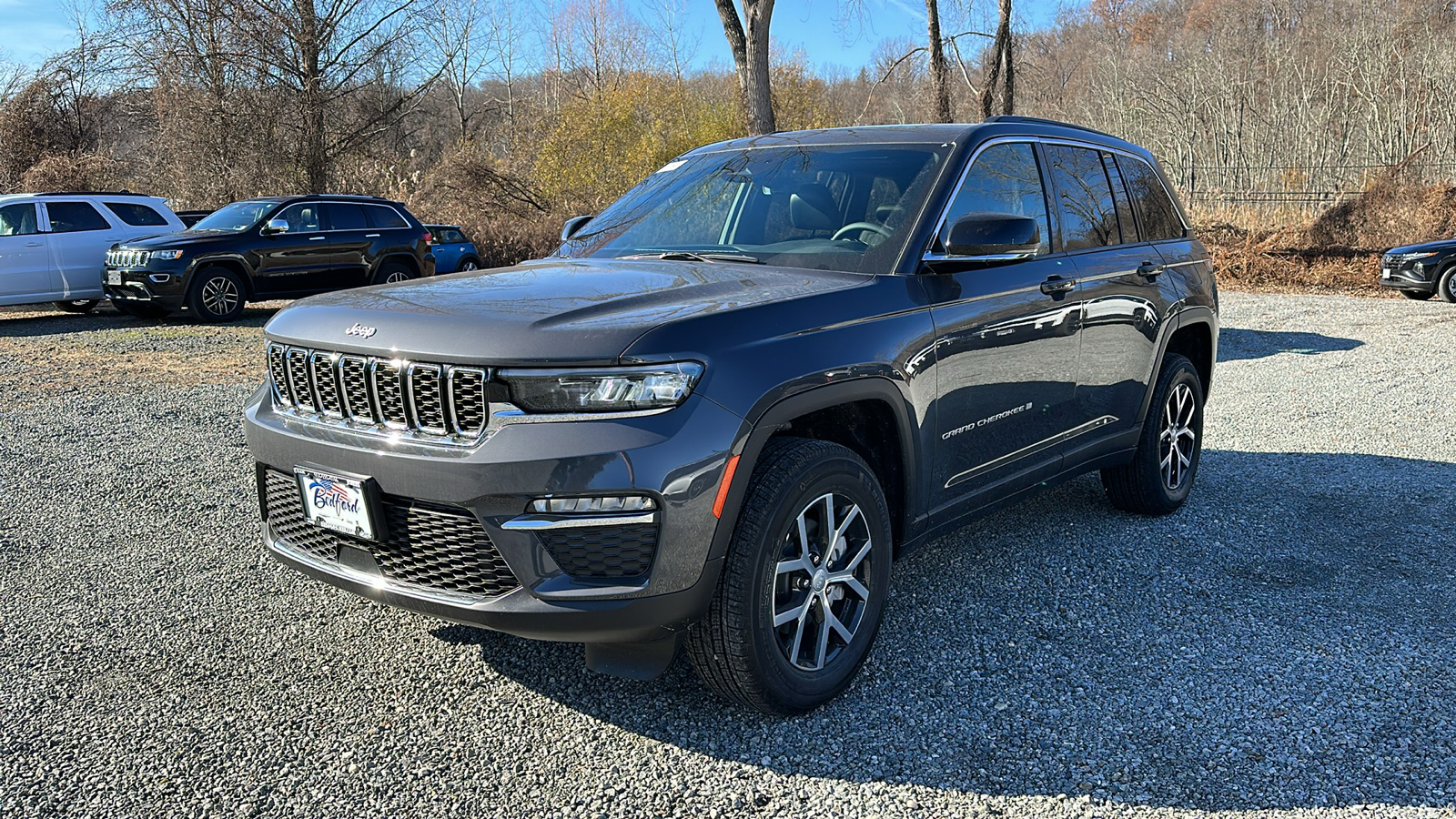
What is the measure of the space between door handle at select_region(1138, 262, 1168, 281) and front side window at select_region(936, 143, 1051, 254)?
2.47 feet

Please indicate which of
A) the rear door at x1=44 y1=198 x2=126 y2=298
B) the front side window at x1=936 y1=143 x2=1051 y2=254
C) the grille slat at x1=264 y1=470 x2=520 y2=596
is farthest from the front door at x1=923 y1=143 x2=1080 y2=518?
the rear door at x1=44 y1=198 x2=126 y2=298

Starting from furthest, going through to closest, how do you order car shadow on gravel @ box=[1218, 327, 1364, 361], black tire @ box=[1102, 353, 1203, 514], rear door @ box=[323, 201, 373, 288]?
1. rear door @ box=[323, 201, 373, 288]
2. car shadow on gravel @ box=[1218, 327, 1364, 361]
3. black tire @ box=[1102, 353, 1203, 514]

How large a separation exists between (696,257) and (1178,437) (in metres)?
2.87

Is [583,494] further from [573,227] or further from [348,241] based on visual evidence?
[348,241]

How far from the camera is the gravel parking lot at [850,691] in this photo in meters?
2.83

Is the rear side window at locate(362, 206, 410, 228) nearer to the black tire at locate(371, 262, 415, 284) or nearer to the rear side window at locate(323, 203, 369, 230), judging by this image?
the rear side window at locate(323, 203, 369, 230)

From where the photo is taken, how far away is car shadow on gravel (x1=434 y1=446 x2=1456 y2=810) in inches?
115

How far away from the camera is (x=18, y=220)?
1410 centimetres

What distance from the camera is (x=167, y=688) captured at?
133 inches

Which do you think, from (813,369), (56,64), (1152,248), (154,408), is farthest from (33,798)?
(56,64)

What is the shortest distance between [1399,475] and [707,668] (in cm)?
498

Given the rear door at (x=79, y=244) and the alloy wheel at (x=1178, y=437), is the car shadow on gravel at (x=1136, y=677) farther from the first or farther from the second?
the rear door at (x=79, y=244)

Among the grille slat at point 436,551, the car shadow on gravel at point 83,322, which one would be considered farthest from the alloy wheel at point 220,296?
the grille slat at point 436,551

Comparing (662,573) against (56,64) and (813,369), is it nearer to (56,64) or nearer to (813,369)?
(813,369)
